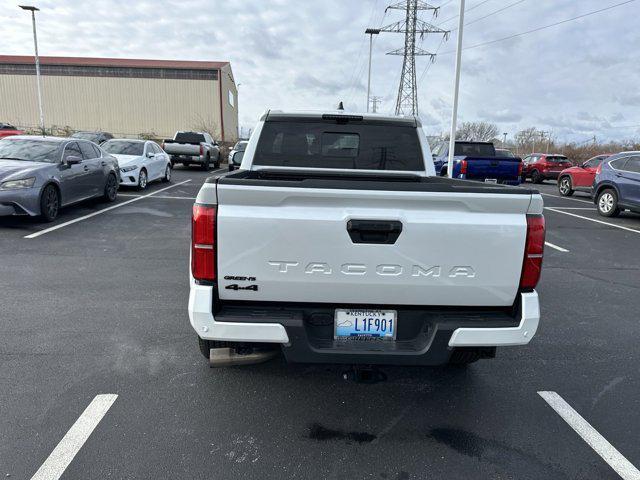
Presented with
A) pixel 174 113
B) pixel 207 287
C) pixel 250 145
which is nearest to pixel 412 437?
pixel 207 287

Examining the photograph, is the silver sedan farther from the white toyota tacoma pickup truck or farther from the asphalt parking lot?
the white toyota tacoma pickup truck

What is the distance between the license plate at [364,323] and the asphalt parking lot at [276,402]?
685 millimetres

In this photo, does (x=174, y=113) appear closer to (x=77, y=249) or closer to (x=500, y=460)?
(x=77, y=249)

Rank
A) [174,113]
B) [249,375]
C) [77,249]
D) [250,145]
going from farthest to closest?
[174,113]
[77,249]
[250,145]
[249,375]

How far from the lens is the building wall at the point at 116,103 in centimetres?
4459

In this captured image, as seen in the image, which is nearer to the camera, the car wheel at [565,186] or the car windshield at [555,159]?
the car wheel at [565,186]

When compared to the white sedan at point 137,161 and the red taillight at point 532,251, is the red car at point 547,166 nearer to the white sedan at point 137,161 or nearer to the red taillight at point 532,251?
the white sedan at point 137,161

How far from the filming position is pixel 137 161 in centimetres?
1391

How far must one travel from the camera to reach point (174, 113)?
147ft

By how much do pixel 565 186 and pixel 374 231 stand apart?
706 inches

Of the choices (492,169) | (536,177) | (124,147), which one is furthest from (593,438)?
(536,177)

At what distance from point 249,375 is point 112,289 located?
8.99 ft

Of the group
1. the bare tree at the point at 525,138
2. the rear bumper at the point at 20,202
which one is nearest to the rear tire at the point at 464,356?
the rear bumper at the point at 20,202

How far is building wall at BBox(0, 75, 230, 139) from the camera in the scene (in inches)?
1756
